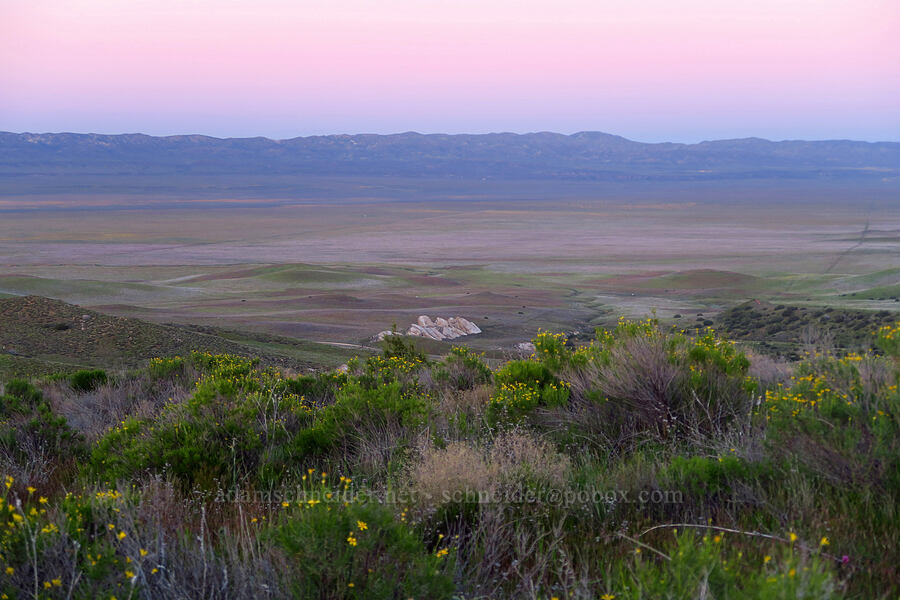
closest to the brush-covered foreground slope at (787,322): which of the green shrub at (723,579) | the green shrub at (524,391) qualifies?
the green shrub at (524,391)

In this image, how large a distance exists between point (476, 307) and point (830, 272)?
41032 millimetres

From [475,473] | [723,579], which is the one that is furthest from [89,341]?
[723,579]

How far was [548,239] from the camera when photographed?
12006 centimetres

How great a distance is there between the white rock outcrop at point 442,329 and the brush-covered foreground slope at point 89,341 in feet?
37.1

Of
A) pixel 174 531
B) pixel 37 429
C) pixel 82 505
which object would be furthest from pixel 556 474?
pixel 37 429

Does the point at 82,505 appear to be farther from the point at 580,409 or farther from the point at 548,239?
the point at 548,239

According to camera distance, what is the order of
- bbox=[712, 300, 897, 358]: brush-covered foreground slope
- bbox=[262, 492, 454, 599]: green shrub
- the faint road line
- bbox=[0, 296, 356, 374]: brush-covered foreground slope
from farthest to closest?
the faint road line < bbox=[712, 300, 897, 358]: brush-covered foreground slope < bbox=[0, 296, 356, 374]: brush-covered foreground slope < bbox=[262, 492, 454, 599]: green shrub

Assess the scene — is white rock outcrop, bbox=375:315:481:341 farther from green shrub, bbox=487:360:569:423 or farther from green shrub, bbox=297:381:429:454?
green shrub, bbox=297:381:429:454

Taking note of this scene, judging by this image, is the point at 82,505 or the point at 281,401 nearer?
the point at 82,505

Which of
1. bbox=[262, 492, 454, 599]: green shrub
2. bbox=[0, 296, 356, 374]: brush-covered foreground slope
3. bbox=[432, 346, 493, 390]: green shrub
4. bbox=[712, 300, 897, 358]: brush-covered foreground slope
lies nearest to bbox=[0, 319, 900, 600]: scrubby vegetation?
bbox=[262, 492, 454, 599]: green shrub

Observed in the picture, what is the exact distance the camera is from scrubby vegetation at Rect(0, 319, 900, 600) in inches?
126

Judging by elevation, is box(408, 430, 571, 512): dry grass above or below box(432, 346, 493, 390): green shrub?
above

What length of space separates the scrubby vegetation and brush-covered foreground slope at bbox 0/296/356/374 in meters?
13.5

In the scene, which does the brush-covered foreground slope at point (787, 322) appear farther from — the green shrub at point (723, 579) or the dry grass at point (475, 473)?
the green shrub at point (723, 579)
